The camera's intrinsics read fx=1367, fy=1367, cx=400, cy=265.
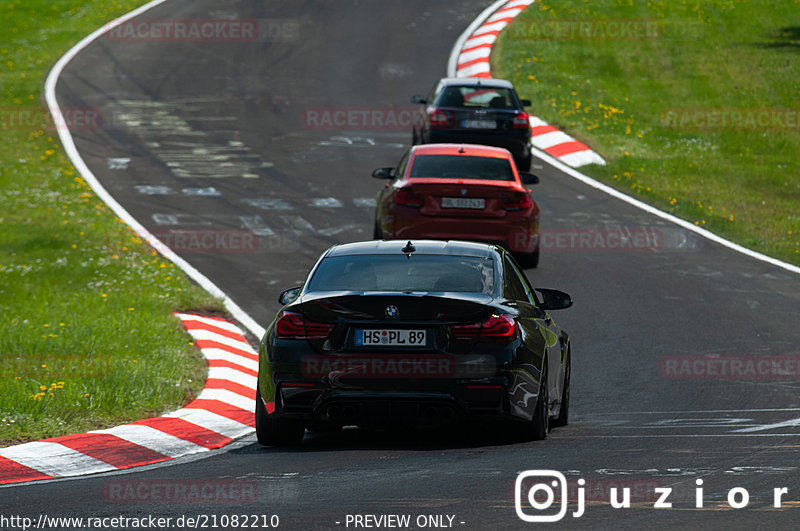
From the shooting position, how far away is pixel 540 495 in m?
7.11

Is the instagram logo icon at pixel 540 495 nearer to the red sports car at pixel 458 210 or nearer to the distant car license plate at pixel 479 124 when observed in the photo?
the red sports car at pixel 458 210

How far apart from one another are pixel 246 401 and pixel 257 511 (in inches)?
197

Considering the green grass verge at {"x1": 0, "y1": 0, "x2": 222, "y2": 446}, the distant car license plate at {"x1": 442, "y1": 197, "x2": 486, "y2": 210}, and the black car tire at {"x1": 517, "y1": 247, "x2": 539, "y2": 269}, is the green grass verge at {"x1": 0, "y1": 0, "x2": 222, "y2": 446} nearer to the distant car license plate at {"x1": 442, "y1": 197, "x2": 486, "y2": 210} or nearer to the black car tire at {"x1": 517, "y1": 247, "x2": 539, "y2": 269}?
the distant car license plate at {"x1": 442, "y1": 197, "x2": 486, "y2": 210}

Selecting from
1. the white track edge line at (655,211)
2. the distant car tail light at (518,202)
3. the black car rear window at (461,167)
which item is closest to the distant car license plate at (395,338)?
the distant car tail light at (518,202)

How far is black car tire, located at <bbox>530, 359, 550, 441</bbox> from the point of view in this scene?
9289 millimetres

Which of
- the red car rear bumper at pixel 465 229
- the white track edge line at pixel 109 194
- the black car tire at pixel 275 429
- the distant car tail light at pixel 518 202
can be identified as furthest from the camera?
the distant car tail light at pixel 518 202

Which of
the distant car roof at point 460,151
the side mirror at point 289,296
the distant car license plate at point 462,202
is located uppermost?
the side mirror at point 289,296

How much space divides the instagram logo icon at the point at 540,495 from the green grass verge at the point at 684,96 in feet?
42.1

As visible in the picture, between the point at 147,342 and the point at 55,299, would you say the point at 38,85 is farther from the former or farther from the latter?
the point at 147,342

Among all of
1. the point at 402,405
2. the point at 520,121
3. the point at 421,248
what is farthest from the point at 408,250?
the point at 520,121

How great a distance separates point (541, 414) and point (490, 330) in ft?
2.79

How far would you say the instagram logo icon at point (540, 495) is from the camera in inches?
264

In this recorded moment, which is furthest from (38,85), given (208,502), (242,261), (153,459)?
(208,502)

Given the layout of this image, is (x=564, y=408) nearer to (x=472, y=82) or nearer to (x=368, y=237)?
(x=368, y=237)
